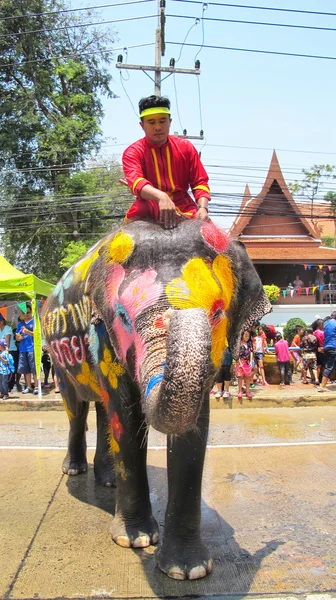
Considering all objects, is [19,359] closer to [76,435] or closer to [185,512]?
[76,435]

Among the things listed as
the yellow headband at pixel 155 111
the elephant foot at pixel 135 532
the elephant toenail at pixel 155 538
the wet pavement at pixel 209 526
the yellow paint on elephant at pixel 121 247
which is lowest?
the wet pavement at pixel 209 526

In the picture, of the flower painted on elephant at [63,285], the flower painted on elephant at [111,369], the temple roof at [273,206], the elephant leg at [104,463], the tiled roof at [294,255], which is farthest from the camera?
the temple roof at [273,206]

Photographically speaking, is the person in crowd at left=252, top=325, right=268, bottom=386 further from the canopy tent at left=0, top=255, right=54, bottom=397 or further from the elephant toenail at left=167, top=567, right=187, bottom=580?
the elephant toenail at left=167, top=567, right=187, bottom=580

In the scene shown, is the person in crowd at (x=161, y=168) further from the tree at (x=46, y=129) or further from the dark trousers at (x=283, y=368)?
the tree at (x=46, y=129)

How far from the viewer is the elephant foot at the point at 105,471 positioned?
4.76m

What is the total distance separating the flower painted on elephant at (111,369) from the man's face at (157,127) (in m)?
1.31

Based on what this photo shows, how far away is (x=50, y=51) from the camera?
23.9 m

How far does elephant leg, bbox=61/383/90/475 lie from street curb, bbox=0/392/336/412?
470 cm

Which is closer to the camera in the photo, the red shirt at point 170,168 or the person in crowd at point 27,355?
the red shirt at point 170,168

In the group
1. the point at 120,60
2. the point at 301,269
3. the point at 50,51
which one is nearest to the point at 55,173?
the point at 50,51

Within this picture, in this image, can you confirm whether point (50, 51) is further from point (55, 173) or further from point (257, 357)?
point (257, 357)

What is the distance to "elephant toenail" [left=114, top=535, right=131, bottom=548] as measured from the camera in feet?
11.4

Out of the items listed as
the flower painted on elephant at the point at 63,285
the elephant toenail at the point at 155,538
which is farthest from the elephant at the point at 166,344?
the flower painted on elephant at the point at 63,285

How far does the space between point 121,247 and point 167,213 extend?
1.04 feet
